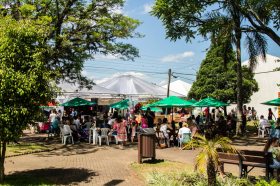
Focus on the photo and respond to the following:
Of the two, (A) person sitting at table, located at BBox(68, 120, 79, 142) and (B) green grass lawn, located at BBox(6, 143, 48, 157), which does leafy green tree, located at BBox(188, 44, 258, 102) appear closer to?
(A) person sitting at table, located at BBox(68, 120, 79, 142)

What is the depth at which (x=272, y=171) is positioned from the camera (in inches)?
357

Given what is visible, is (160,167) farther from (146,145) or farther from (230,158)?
(230,158)

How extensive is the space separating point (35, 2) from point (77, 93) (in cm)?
984

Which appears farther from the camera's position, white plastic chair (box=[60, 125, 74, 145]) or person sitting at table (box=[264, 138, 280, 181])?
white plastic chair (box=[60, 125, 74, 145])

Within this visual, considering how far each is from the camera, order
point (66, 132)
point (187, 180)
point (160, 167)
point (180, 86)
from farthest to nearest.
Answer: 1. point (180, 86)
2. point (66, 132)
3. point (160, 167)
4. point (187, 180)

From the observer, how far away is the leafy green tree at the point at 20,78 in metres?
8.73

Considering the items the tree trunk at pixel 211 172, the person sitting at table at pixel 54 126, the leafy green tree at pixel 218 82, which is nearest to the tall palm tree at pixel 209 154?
the tree trunk at pixel 211 172

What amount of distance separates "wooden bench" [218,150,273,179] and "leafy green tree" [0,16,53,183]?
185 inches

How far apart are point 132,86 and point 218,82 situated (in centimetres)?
1741

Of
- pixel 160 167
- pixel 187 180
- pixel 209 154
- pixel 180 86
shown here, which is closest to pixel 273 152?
pixel 187 180

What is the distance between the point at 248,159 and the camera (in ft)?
30.7

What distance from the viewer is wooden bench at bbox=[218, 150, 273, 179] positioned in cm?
891

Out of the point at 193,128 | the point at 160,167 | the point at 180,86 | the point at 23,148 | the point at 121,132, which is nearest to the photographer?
the point at 160,167

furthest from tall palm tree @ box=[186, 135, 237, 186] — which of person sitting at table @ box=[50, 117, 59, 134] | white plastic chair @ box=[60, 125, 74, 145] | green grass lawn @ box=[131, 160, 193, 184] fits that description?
person sitting at table @ box=[50, 117, 59, 134]
